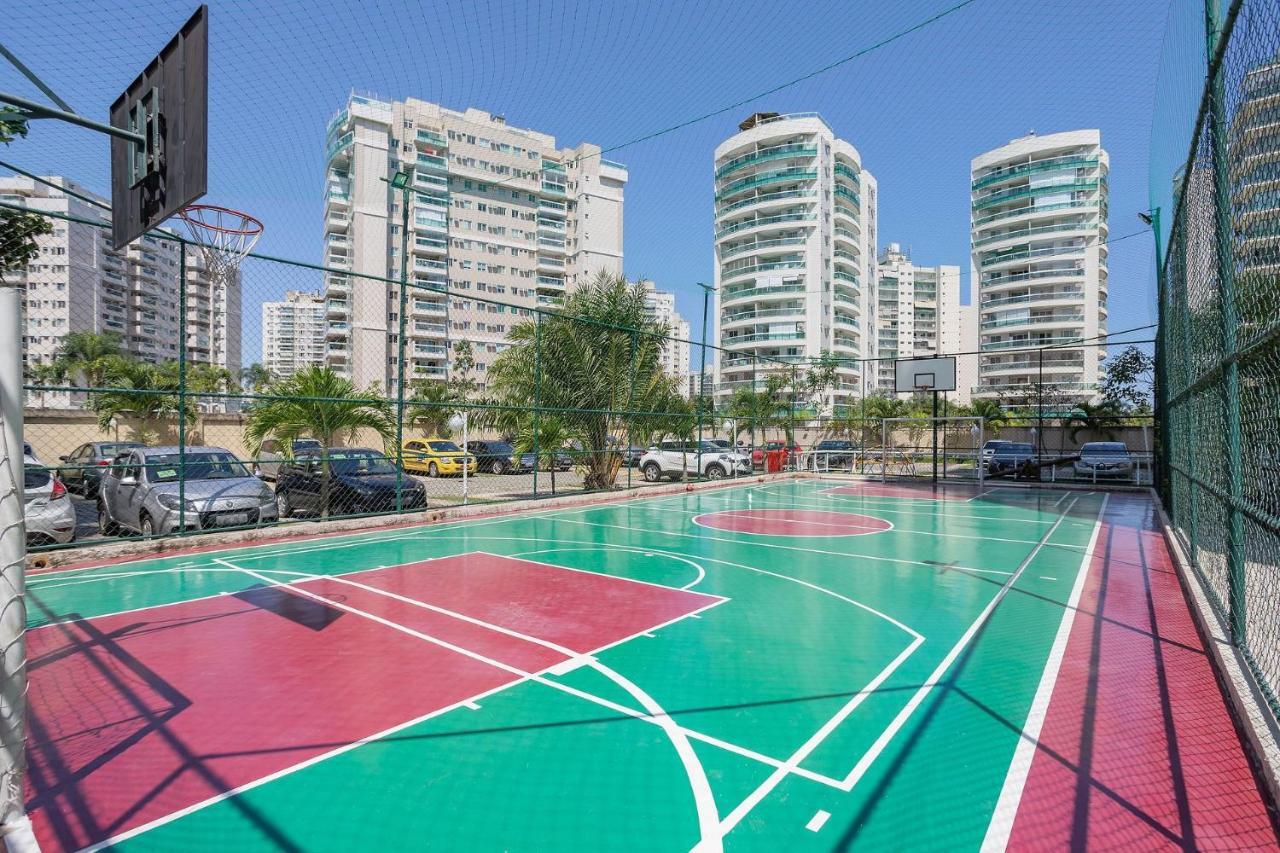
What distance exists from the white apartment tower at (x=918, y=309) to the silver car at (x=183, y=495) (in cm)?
12426

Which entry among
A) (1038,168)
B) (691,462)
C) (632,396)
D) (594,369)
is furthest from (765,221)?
(594,369)

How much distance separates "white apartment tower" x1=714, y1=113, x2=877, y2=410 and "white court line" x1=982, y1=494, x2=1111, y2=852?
6348 centimetres

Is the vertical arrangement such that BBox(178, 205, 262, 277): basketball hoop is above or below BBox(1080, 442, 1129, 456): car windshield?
above

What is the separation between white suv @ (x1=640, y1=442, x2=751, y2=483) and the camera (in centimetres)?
2283

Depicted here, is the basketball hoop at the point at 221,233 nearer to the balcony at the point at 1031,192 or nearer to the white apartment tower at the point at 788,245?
the white apartment tower at the point at 788,245

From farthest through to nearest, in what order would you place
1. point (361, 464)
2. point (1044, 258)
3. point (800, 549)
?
point (1044, 258) < point (361, 464) < point (800, 549)

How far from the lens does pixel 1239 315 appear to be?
14.0 feet

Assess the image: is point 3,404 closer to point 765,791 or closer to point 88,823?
point 88,823

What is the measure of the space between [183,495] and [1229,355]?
11275 millimetres

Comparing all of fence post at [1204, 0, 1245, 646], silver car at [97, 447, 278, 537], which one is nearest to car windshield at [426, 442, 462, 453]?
silver car at [97, 447, 278, 537]

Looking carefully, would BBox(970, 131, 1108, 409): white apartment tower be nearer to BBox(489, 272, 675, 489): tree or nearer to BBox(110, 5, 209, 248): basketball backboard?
BBox(489, 272, 675, 489): tree

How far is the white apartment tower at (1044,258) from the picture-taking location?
7181 cm

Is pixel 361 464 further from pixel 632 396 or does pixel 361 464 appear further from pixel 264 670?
pixel 264 670

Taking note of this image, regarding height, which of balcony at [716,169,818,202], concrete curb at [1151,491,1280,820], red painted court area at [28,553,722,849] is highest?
balcony at [716,169,818,202]
